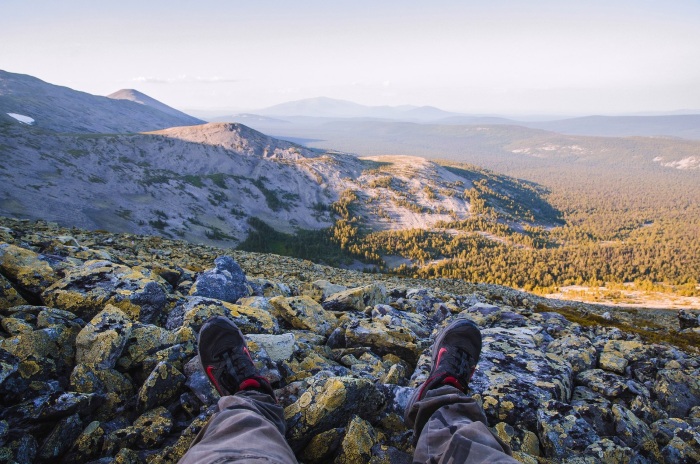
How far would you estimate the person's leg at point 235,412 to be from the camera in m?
3.40

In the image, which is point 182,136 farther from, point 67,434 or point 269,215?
point 67,434

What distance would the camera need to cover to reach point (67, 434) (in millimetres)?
4156

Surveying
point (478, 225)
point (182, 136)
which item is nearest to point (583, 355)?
point (478, 225)

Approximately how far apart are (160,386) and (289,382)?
2014 millimetres

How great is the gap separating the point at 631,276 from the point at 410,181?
280ft

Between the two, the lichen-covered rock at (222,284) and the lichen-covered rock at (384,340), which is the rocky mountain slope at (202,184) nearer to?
the lichen-covered rock at (222,284)

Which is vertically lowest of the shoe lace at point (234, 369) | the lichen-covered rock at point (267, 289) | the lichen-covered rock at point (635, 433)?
the lichen-covered rock at point (267, 289)

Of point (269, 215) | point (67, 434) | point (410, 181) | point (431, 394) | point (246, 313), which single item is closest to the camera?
point (67, 434)

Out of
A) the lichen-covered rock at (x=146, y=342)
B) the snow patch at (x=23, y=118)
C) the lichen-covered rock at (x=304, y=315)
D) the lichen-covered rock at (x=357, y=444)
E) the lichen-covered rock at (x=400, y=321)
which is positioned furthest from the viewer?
the snow patch at (x=23, y=118)

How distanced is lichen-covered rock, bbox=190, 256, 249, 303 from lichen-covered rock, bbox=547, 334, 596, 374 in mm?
9393

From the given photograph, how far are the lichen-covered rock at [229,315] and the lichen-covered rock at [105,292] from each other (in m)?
0.76

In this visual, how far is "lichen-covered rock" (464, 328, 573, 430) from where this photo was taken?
5777mm

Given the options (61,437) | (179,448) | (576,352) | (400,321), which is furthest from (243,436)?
(576,352)

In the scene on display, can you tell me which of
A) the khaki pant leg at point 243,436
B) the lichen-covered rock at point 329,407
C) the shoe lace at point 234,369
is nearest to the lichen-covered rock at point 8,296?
the shoe lace at point 234,369
